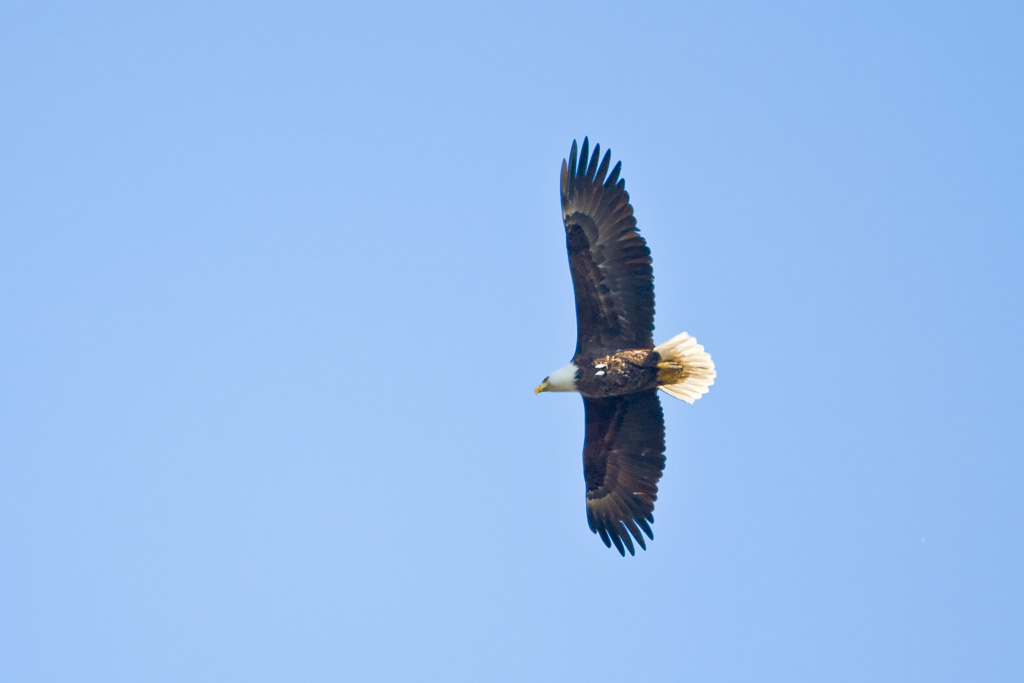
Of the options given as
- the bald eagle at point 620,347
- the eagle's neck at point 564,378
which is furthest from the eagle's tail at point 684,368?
the eagle's neck at point 564,378

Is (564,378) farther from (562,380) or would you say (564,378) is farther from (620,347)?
(620,347)

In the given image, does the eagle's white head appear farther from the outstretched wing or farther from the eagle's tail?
the eagle's tail

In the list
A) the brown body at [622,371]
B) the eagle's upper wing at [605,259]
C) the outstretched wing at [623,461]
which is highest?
the eagle's upper wing at [605,259]

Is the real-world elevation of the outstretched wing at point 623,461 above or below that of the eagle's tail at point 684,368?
below

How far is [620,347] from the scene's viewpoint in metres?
12.8

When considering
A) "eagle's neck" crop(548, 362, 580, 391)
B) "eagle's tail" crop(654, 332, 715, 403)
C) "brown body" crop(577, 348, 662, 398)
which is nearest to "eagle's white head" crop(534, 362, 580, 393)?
"eagle's neck" crop(548, 362, 580, 391)

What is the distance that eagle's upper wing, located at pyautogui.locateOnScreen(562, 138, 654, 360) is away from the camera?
12578 millimetres

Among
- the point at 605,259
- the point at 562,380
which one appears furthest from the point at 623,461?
the point at 605,259

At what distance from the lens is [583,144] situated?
1291 cm

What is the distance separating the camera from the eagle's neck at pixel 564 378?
42.8ft

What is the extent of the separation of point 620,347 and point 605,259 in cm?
86

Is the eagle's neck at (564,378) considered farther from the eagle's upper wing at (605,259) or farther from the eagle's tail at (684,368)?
the eagle's tail at (684,368)

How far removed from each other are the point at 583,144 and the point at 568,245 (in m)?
0.99

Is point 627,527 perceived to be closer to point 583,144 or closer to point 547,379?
point 547,379
